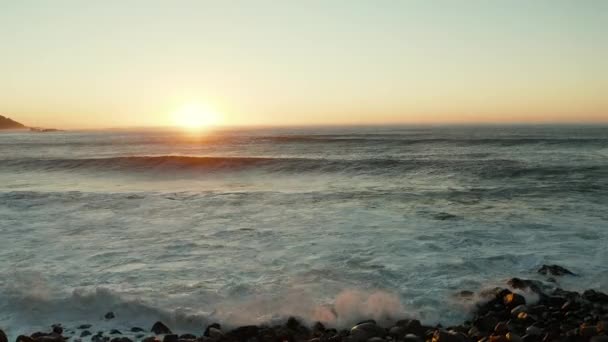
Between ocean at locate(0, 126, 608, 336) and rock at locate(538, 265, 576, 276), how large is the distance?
0.14m

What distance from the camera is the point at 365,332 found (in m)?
5.68

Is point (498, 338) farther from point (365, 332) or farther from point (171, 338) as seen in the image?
point (171, 338)

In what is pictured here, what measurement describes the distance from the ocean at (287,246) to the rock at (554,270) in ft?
0.47

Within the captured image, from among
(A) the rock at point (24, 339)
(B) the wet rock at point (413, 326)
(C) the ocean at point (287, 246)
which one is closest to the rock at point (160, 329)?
(C) the ocean at point (287, 246)

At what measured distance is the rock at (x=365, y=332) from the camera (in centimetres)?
558

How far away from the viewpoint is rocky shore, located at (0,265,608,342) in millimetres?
5412

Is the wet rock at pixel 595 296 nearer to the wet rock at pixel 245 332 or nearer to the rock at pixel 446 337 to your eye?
the rock at pixel 446 337

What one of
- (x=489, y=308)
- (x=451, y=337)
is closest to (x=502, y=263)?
(x=489, y=308)

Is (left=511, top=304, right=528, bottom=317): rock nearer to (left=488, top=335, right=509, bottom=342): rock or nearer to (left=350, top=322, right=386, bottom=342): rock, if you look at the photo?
(left=488, top=335, right=509, bottom=342): rock

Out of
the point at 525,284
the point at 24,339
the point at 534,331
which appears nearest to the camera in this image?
the point at 24,339

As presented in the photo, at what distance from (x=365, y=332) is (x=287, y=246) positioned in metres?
4.22

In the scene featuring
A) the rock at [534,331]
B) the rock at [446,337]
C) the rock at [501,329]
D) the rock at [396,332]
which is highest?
the rock at [446,337]

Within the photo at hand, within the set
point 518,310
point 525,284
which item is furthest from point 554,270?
point 518,310

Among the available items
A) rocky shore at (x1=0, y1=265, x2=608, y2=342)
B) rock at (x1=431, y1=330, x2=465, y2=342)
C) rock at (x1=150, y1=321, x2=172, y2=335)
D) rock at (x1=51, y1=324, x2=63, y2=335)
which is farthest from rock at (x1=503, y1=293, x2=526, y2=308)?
rock at (x1=51, y1=324, x2=63, y2=335)
